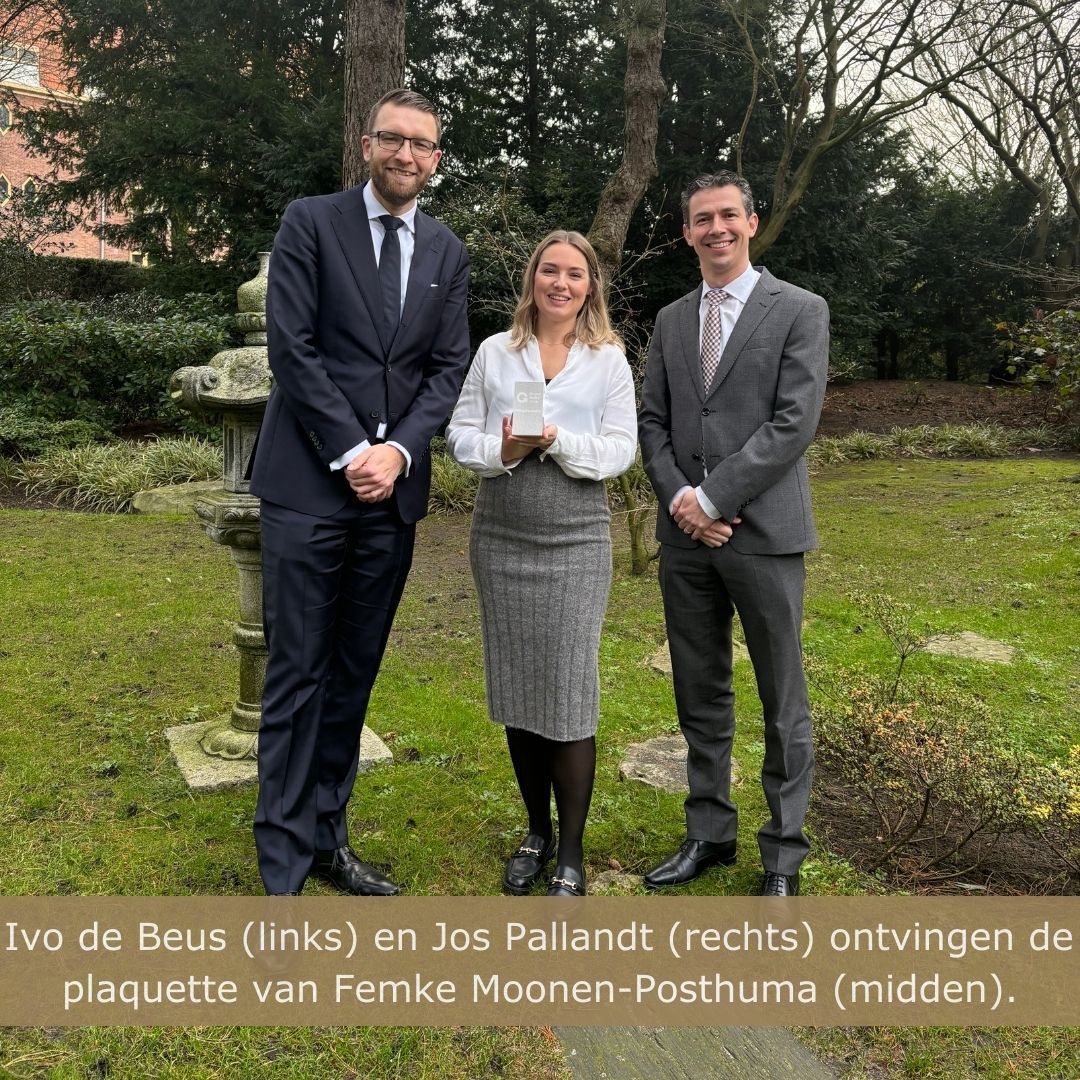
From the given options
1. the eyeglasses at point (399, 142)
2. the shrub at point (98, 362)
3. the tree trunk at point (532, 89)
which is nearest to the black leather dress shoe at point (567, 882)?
the eyeglasses at point (399, 142)

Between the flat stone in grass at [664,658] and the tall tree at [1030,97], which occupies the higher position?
the tall tree at [1030,97]

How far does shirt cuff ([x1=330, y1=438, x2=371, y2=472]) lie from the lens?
104 inches

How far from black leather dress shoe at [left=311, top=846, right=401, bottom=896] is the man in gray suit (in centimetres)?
83

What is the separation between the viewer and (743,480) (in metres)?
2.71

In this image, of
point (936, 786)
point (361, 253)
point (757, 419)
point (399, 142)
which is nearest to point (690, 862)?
point (936, 786)

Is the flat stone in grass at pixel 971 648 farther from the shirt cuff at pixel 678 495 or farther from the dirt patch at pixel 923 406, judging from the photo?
the dirt patch at pixel 923 406

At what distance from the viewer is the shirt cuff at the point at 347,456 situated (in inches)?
104

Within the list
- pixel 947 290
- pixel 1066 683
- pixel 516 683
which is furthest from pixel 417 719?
pixel 947 290

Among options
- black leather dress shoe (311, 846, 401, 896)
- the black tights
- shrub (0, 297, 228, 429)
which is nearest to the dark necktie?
the black tights

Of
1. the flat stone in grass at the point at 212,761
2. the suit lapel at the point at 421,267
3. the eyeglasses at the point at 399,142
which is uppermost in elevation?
the eyeglasses at the point at 399,142

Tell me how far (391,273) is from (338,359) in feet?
0.97

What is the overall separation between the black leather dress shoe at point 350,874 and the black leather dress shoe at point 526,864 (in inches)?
13.3

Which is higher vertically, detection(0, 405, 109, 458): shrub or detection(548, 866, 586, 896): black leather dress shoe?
detection(0, 405, 109, 458): shrub

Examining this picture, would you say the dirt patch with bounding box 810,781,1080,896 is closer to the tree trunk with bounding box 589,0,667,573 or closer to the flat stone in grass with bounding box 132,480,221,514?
the tree trunk with bounding box 589,0,667,573
